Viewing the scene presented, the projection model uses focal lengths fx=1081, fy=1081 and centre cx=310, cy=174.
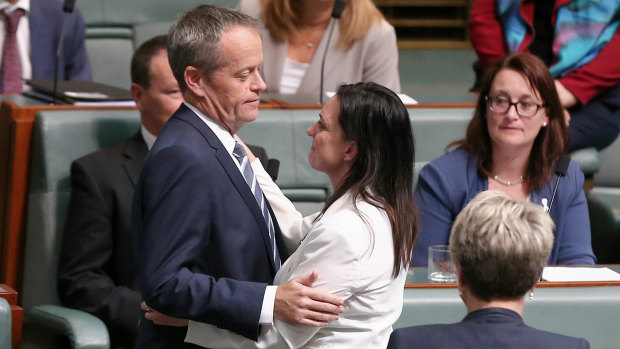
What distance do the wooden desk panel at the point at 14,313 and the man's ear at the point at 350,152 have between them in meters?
0.87

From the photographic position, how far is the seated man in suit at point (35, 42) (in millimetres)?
3783

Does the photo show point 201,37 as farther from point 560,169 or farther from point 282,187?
point 560,169

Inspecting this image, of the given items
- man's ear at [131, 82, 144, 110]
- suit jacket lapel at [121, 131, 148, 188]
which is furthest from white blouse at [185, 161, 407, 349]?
man's ear at [131, 82, 144, 110]

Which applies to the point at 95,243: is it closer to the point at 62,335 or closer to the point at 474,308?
the point at 62,335

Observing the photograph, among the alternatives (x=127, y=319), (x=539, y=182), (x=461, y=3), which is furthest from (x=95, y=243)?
(x=461, y=3)

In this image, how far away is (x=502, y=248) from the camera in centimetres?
149

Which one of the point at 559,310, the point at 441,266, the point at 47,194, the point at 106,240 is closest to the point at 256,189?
the point at 441,266

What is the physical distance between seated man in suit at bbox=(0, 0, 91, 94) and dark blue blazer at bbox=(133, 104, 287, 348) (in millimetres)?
2083

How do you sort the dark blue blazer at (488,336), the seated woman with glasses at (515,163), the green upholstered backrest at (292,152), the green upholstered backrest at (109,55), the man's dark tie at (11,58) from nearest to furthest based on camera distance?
the dark blue blazer at (488,336) → the seated woman with glasses at (515,163) → the green upholstered backrest at (292,152) → the man's dark tie at (11,58) → the green upholstered backrest at (109,55)

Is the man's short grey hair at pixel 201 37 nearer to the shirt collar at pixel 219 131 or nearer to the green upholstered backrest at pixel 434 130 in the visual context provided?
the shirt collar at pixel 219 131

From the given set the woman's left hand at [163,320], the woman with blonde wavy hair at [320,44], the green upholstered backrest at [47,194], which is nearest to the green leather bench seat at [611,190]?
the woman with blonde wavy hair at [320,44]

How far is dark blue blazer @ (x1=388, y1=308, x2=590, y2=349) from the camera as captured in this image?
1.47 meters

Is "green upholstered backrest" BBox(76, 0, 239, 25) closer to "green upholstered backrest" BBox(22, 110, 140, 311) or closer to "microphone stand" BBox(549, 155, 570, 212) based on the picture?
"green upholstered backrest" BBox(22, 110, 140, 311)

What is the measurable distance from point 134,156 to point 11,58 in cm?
115
